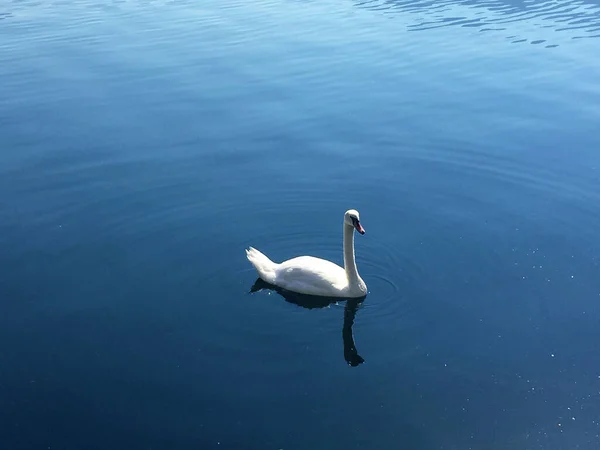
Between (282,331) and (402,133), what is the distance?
9571mm

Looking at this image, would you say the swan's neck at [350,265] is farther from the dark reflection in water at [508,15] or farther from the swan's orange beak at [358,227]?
the dark reflection in water at [508,15]

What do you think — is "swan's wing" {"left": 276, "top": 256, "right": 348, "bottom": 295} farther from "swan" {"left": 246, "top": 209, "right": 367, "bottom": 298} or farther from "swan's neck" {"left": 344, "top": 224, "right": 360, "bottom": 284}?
"swan's neck" {"left": 344, "top": 224, "right": 360, "bottom": 284}

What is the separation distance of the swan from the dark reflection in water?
60.9 ft

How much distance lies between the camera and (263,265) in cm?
1424

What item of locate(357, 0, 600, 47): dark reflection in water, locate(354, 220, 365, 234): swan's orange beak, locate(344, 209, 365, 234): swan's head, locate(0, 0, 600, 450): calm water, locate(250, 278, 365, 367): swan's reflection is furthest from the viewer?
locate(357, 0, 600, 47): dark reflection in water

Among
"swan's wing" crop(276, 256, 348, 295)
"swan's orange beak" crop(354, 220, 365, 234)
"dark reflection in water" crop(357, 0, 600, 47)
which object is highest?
"swan's orange beak" crop(354, 220, 365, 234)

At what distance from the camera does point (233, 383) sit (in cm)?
1163

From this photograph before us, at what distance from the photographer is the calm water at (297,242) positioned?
11.1 meters

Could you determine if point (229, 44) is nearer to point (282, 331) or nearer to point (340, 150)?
point (340, 150)

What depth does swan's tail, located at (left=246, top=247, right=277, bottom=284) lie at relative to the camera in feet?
46.4

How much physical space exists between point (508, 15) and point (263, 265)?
2372 cm

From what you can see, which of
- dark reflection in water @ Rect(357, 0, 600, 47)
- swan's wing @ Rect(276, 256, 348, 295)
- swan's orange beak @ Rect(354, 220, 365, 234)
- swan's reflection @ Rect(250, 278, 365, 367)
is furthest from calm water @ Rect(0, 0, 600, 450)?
dark reflection in water @ Rect(357, 0, 600, 47)

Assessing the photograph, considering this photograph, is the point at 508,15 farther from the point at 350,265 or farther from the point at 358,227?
the point at 350,265

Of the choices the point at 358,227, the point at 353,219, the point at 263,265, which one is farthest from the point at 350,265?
the point at 263,265
